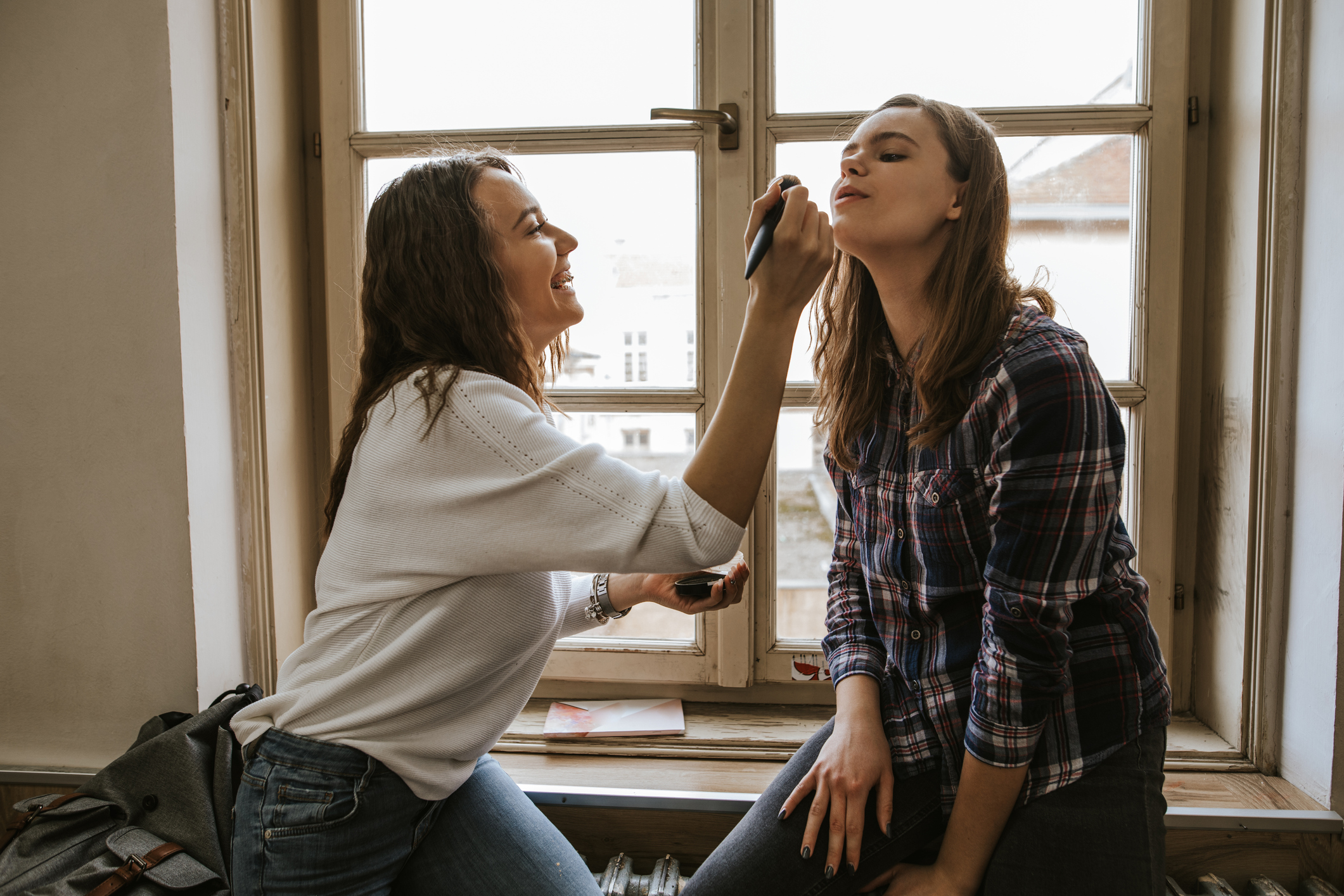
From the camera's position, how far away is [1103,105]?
1.27 meters

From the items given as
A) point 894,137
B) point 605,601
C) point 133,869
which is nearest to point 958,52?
point 894,137

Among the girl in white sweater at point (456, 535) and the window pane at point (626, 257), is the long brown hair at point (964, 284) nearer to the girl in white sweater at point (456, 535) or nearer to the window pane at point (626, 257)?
the girl in white sweater at point (456, 535)

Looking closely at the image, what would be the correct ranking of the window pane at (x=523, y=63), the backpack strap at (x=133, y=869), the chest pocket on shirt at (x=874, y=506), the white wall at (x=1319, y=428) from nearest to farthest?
the backpack strap at (x=133, y=869) → the chest pocket on shirt at (x=874, y=506) → the white wall at (x=1319, y=428) → the window pane at (x=523, y=63)

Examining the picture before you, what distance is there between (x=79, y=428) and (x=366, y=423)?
2.08 ft

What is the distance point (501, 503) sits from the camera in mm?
759

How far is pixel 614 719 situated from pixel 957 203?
101 centimetres

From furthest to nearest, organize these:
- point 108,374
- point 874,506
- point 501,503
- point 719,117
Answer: point 719,117, point 108,374, point 874,506, point 501,503

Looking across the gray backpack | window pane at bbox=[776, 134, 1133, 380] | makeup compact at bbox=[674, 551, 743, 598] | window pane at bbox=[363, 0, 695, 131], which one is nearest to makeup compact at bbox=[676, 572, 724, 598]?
makeup compact at bbox=[674, 551, 743, 598]

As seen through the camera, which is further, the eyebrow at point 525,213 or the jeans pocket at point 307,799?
the eyebrow at point 525,213

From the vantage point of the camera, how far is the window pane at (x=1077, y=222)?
1294 millimetres

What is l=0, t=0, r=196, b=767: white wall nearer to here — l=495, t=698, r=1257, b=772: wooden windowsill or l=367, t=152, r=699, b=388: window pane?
l=367, t=152, r=699, b=388: window pane

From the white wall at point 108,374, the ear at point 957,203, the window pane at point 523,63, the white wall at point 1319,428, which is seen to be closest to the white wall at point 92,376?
the white wall at point 108,374

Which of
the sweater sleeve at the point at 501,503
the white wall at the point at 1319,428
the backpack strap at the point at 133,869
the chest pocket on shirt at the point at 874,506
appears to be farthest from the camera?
the white wall at the point at 1319,428

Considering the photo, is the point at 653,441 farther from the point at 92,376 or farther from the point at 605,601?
the point at 92,376
